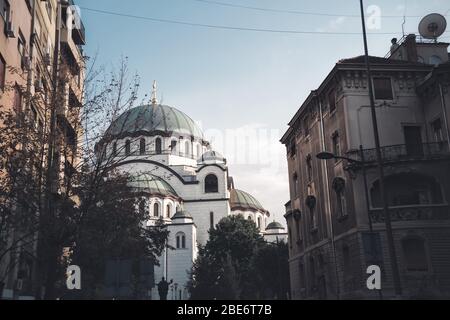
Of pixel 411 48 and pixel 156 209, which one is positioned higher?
pixel 411 48

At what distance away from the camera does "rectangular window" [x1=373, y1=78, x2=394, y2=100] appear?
89.7ft

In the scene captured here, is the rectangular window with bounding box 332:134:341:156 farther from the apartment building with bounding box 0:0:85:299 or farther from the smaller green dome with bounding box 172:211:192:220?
the smaller green dome with bounding box 172:211:192:220

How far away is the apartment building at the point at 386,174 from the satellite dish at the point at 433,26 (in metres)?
0.59

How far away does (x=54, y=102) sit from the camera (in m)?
14.3

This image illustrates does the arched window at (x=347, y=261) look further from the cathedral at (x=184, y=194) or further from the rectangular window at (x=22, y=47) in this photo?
the cathedral at (x=184, y=194)

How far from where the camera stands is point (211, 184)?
71812 millimetres

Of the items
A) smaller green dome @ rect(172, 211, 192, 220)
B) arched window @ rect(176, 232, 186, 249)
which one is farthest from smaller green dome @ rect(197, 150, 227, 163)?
arched window @ rect(176, 232, 186, 249)

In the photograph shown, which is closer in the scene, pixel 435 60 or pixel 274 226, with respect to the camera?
pixel 435 60

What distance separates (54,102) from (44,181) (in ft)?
7.22

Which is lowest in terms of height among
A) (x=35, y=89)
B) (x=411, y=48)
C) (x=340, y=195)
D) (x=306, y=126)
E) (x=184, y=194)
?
(x=340, y=195)

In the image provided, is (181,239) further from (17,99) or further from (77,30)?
(17,99)

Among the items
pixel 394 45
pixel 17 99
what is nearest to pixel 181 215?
pixel 394 45

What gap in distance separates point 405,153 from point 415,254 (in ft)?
16.4

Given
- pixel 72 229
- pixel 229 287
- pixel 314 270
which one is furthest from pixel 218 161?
pixel 72 229
